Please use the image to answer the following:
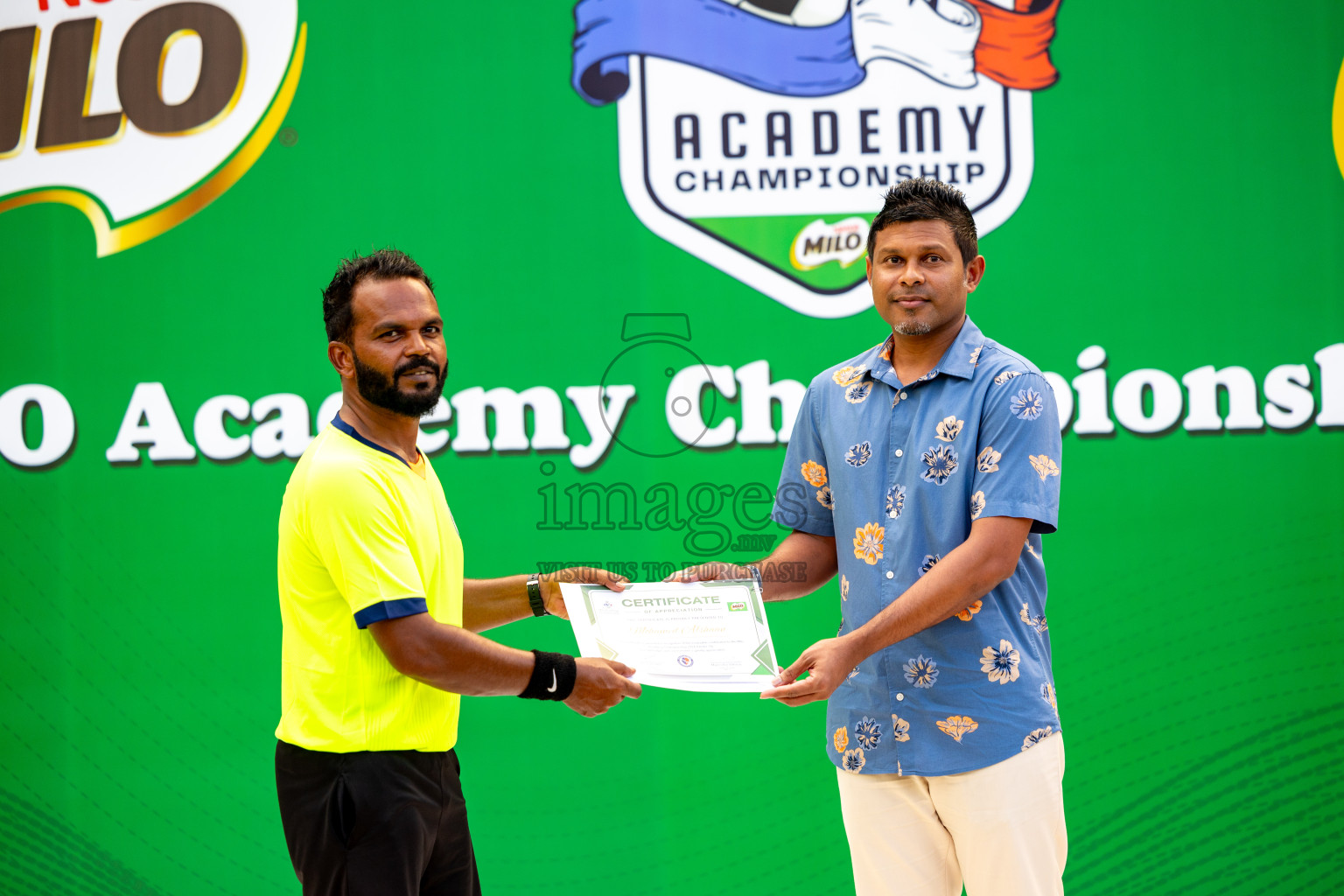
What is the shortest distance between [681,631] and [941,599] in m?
0.58

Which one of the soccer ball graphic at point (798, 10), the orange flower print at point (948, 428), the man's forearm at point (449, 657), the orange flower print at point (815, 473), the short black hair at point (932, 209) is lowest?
the man's forearm at point (449, 657)

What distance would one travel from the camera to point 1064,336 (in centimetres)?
328

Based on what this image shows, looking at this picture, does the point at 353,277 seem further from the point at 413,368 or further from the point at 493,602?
the point at 493,602

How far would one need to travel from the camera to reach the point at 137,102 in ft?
11.4

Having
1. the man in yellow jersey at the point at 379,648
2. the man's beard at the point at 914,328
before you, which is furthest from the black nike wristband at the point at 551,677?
the man's beard at the point at 914,328

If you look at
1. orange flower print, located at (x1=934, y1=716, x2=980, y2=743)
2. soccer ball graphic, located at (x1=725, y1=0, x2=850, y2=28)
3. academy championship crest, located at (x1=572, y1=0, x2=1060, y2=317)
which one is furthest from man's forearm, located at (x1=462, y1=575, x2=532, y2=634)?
soccer ball graphic, located at (x1=725, y1=0, x2=850, y2=28)

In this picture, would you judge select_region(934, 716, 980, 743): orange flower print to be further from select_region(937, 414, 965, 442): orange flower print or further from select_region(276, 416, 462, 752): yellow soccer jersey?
select_region(276, 416, 462, 752): yellow soccer jersey

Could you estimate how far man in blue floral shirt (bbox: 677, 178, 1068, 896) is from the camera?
203 cm

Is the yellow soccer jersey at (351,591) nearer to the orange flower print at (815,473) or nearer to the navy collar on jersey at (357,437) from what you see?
the navy collar on jersey at (357,437)

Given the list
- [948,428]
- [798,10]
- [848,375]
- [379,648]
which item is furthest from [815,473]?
[798,10]

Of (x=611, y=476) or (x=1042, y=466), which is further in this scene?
(x=611, y=476)

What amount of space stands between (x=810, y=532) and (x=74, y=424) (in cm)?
266

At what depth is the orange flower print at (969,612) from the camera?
6.77ft

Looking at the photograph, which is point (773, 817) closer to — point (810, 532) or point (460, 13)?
point (810, 532)
